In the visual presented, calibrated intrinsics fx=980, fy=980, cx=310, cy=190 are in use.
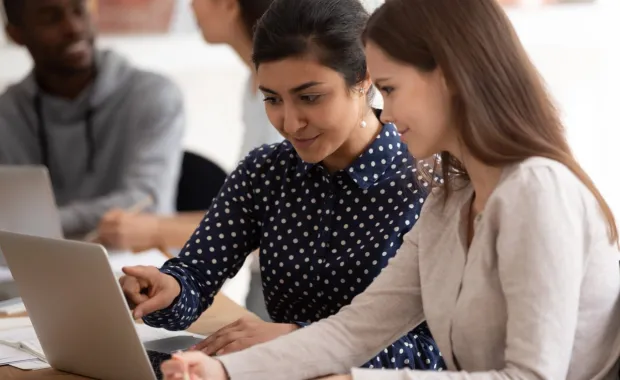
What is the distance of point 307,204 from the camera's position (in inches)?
64.7

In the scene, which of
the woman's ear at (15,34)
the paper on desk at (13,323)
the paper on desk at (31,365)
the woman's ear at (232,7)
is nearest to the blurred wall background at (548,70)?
the woman's ear at (15,34)

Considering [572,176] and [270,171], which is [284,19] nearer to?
[270,171]

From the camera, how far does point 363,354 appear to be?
1338 mm

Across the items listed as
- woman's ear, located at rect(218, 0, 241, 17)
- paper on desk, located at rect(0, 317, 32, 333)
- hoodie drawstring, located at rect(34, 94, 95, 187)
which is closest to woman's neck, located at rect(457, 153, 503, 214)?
paper on desk, located at rect(0, 317, 32, 333)

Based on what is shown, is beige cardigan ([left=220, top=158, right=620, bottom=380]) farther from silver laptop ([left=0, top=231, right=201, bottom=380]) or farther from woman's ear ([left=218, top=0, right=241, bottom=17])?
woman's ear ([left=218, top=0, right=241, bottom=17])

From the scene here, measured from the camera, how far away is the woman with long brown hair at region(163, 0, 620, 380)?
3.55 ft

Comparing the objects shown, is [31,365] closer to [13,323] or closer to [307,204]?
[13,323]

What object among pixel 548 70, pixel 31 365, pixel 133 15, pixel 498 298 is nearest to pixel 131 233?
pixel 31 365

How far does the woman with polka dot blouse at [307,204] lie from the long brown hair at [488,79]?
0.35m

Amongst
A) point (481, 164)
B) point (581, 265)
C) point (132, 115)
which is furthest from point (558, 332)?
point (132, 115)

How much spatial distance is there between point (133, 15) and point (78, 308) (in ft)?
8.44

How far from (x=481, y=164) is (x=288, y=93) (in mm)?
396

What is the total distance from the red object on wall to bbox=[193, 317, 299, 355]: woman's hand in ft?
8.01

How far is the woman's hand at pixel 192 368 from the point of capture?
1138mm
